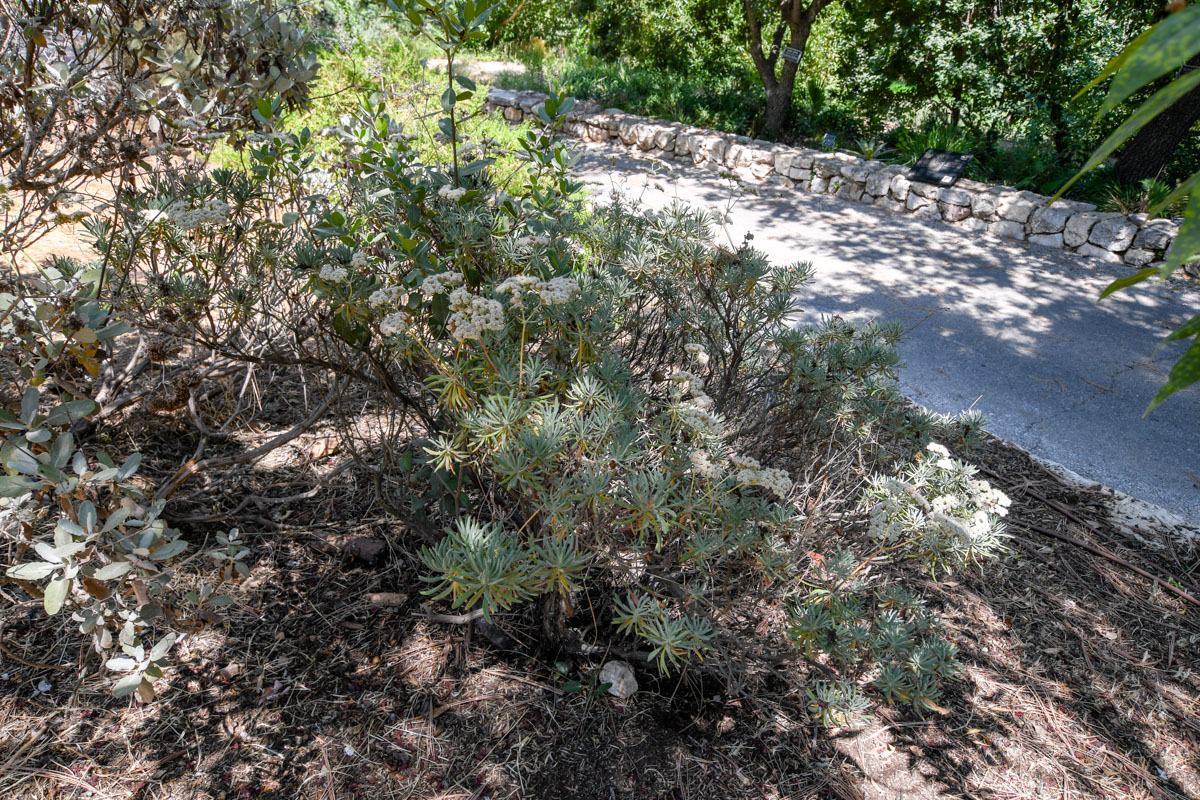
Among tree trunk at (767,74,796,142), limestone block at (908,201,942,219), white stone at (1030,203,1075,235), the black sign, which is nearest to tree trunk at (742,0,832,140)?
tree trunk at (767,74,796,142)

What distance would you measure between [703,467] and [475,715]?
3.42ft

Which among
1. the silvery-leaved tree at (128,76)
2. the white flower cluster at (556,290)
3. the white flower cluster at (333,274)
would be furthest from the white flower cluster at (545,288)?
the silvery-leaved tree at (128,76)

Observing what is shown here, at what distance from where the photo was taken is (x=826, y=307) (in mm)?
5141

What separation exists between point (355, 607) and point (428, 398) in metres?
0.71

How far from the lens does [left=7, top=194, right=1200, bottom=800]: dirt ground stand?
1790 mm

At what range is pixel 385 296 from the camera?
1.58 meters

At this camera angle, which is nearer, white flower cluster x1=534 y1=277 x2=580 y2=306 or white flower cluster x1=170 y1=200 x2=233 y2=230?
white flower cluster x1=534 y1=277 x2=580 y2=306

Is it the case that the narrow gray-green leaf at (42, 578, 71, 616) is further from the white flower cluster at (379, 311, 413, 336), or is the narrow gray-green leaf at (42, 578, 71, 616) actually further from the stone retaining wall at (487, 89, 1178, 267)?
the stone retaining wall at (487, 89, 1178, 267)

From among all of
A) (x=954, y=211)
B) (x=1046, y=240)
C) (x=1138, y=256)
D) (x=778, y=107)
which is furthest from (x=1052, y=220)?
(x=778, y=107)

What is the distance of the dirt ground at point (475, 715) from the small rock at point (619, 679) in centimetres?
3

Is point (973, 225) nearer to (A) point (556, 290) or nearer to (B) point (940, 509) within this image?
(B) point (940, 509)

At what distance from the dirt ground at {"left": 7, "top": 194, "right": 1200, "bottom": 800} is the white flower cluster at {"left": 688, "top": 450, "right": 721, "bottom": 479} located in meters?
0.73

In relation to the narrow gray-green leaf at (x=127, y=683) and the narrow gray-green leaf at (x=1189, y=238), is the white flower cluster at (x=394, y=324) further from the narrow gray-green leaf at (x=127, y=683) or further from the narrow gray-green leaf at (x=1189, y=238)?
the narrow gray-green leaf at (x=1189, y=238)

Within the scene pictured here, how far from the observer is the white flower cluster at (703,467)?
1.48 metres
